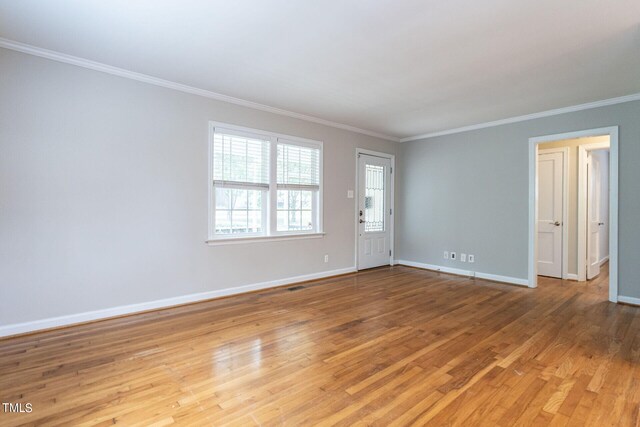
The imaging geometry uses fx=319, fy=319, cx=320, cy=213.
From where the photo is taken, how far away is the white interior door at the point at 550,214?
17.9 ft

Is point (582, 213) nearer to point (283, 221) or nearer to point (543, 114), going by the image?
point (543, 114)

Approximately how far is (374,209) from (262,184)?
256 centimetres

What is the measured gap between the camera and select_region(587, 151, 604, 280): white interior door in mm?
5340

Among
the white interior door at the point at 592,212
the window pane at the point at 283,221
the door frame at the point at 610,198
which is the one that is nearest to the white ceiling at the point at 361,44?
the door frame at the point at 610,198

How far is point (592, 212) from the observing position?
5578 mm

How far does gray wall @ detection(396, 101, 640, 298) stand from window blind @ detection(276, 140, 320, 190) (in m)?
2.25

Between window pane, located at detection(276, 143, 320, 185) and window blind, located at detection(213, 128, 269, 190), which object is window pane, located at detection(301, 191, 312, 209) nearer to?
window pane, located at detection(276, 143, 320, 185)

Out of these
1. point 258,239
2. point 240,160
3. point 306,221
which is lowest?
point 258,239

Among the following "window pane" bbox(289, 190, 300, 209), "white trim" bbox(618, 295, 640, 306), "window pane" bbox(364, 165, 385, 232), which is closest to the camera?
"white trim" bbox(618, 295, 640, 306)

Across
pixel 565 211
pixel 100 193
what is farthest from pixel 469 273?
pixel 100 193

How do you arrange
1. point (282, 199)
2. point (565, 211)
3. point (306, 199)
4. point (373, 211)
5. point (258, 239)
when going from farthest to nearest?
point (373, 211)
point (565, 211)
point (306, 199)
point (282, 199)
point (258, 239)

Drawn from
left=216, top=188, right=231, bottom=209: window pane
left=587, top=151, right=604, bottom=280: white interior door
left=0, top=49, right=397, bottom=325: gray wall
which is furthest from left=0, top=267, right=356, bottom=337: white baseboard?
left=587, top=151, right=604, bottom=280: white interior door

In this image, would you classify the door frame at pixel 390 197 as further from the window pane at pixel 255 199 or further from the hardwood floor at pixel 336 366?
the hardwood floor at pixel 336 366

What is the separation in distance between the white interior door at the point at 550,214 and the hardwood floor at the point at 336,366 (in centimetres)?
167
